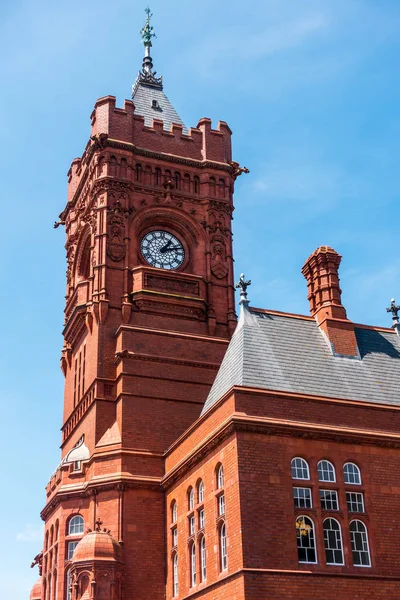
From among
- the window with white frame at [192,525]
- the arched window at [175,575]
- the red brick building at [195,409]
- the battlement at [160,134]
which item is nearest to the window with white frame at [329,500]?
the red brick building at [195,409]

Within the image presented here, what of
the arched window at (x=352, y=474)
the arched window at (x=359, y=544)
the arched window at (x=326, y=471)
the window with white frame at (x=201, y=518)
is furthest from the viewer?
the window with white frame at (x=201, y=518)

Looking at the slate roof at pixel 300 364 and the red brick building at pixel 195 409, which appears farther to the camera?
the slate roof at pixel 300 364

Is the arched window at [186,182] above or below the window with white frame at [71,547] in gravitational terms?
above

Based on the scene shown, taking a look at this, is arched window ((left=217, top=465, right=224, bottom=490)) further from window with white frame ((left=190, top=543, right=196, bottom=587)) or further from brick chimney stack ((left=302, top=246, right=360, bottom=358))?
brick chimney stack ((left=302, top=246, right=360, bottom=358))

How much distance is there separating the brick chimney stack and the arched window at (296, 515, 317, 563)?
9.55 metres

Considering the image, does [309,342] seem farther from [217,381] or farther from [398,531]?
[398,531]

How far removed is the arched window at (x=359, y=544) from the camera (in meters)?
30.9

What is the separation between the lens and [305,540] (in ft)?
100

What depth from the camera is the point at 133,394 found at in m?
41.9

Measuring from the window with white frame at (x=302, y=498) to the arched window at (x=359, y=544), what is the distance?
1867 millimetres

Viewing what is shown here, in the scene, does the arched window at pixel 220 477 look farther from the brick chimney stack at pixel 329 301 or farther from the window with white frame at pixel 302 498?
the brick chimney stack at pixel 329 301

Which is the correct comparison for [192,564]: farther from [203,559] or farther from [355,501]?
[355,501]

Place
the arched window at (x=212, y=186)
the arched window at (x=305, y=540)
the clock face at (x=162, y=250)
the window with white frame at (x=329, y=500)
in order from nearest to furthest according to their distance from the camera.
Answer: the arched window at (x=305, y=540)
the window with white frame at (x=329, y=500)
the clock face at (x=162, y=250)
the arched window at (x=212, y=186)

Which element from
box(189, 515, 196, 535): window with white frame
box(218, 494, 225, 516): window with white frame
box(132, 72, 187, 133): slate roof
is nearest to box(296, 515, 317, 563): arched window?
box(218, 494, 225, 516): window with white frame
